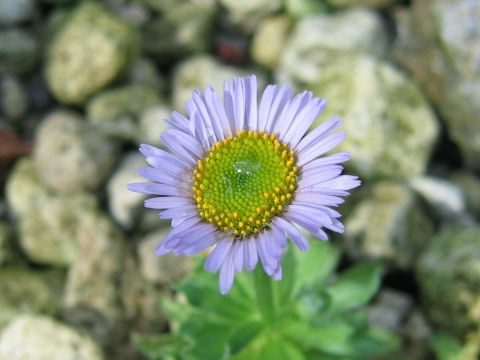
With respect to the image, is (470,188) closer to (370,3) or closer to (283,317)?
(370,3)

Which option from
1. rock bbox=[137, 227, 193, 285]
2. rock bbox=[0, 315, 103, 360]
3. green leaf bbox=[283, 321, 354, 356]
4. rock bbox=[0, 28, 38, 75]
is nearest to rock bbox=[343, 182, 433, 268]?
green leaf bbox=[283, 321, 354, 356]

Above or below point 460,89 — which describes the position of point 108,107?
below

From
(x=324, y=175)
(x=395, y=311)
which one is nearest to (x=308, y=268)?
(x=395, y=311)

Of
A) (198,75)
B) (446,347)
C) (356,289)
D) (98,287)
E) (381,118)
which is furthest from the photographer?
(198,75)

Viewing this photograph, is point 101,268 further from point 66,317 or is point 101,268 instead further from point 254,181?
point 254,181

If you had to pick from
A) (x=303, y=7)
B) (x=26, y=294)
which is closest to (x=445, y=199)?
(x=303, y=7)
